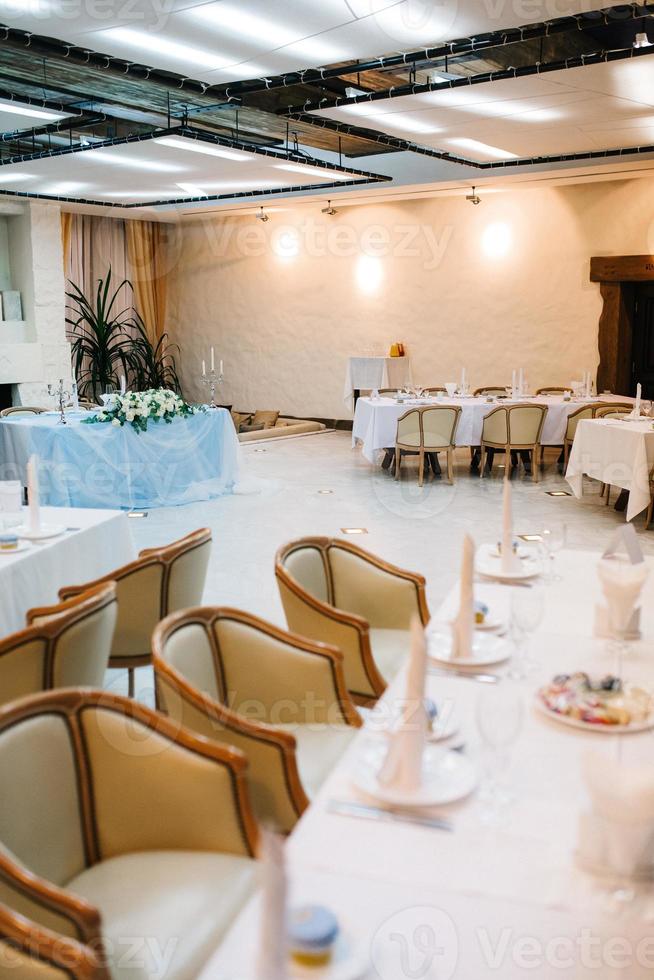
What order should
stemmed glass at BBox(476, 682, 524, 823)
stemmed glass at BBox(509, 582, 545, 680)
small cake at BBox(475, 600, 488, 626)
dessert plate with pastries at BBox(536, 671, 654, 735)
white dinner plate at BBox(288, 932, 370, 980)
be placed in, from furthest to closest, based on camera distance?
small cake at BBox(475, 600, 488, 626) < stemmed glass at BBox(509, 582, 545, 680) < dessert plate with pastries at BBox(536, 671, 654, 735) < stemmed glass at BBox(476, 682, 524, 823) < white dinner plate at BBox(288, 932, 370, 980)

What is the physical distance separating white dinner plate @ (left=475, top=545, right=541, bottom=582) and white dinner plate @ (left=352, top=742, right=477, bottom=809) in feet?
4.35

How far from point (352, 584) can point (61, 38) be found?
4135mm

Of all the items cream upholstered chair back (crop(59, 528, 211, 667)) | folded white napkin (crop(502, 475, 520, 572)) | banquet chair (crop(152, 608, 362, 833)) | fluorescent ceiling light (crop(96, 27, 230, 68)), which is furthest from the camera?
fluorescent ceiling light (crop(96, 27, 230, 68))

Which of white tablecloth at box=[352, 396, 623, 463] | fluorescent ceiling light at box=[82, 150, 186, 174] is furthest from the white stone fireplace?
white tablecloth at box=[352, 396, 623, 463]

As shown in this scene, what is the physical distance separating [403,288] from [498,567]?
1090cm

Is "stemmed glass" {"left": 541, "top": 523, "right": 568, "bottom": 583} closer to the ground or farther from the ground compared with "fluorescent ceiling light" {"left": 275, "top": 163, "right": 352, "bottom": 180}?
closer to the ground

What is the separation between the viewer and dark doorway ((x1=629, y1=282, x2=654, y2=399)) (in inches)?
466

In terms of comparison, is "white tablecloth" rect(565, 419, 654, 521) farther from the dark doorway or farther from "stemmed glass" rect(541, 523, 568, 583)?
"stemmed glass" rect(541, 523, 568, 583)

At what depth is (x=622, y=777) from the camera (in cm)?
142

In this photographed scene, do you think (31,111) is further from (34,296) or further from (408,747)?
(408,747)

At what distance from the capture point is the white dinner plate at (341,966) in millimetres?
1223

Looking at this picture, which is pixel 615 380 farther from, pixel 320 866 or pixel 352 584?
pixel 320 866

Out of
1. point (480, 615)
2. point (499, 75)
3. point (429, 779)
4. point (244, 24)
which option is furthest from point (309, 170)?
point (429, 779)

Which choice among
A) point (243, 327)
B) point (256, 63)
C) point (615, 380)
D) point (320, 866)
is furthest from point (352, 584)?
point (243, 327)
